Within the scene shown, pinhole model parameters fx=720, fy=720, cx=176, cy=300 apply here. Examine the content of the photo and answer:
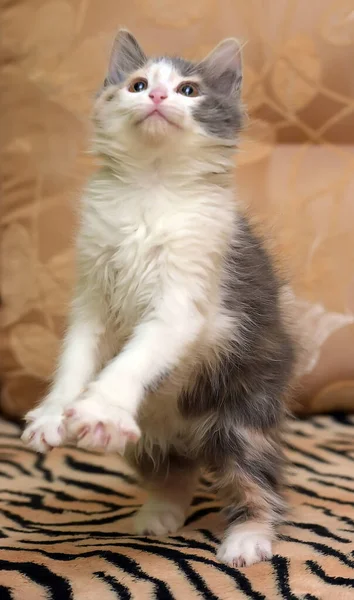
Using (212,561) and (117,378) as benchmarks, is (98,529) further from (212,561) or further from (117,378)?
(117,378)

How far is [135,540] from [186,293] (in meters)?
0.40

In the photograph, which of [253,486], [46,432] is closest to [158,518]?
[253,486]

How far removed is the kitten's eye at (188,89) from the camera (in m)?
1.15

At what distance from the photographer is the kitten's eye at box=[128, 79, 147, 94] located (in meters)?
1.15

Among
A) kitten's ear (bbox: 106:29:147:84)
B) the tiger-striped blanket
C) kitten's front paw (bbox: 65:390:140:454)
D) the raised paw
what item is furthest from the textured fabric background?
kitten's front paw (bbox: 65:390:140:454)

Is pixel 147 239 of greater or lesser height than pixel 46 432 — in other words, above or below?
above

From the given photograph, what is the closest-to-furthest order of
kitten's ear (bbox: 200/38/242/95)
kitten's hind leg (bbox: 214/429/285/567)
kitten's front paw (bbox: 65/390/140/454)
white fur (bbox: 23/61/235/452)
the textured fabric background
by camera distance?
kitten's front paw (bbox: 65/390/140/454) < white fur (bbox: 23/61/235/452) < kitten's hind leg (bbox: 214/429/285/567) < kitten's ear (bbox: 200/38/242/95) < the textured fabric background

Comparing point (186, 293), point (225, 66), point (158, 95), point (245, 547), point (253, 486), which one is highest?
point (225, 66)

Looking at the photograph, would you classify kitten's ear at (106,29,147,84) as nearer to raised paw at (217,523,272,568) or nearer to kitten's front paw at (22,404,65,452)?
kitten's front paw at (22,404,65,452)

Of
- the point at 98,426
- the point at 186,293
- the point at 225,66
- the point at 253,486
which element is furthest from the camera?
the point at 225,66

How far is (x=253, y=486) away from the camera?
1124mm

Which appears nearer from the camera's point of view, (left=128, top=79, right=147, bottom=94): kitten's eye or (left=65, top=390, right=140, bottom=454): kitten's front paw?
(left=65, top=390, right=140, bottom=454): kitten's front paw

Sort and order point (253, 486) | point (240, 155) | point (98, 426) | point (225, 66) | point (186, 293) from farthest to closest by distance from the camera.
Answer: point (240, 155), point (225, 66), point (253, 486), point (186, 293), point (98, 426)

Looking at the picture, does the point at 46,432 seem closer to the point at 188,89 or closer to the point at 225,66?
the point at 188,89
